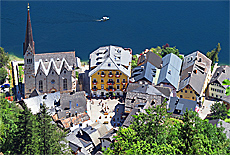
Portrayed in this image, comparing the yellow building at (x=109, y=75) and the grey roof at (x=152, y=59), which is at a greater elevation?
the grey roof at (x=152, y=59)

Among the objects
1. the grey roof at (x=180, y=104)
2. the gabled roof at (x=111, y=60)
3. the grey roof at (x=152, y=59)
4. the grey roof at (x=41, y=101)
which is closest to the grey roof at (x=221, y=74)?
the grey roof at (x=180, y=104)

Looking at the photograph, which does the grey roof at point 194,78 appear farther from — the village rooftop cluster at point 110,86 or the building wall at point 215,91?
the building wall at point 215,91

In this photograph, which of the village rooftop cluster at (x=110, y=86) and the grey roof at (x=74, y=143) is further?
the village rooftop cluster at (x=110, y=86)

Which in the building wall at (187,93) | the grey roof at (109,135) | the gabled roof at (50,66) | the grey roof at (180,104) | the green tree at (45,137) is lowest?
the grey roof at (109,135)

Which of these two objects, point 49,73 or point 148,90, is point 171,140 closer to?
point 148,90

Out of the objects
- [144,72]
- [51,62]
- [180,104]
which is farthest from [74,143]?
[144,72]

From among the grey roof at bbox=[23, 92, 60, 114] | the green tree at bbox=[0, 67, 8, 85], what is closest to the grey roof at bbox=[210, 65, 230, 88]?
the grey roof at bbox=[23, 92, 60, 114]

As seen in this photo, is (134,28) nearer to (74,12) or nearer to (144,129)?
(74,12)

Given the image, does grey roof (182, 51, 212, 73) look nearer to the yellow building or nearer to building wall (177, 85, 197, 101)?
building wall (177, 85, 197, 101)
